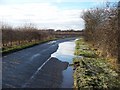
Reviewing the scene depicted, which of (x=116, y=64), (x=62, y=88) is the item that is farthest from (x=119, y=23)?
(x=62, y=88)

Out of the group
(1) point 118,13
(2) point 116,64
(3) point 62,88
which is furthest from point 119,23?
(3) point 62,88

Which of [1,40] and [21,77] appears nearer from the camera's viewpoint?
[21,77]

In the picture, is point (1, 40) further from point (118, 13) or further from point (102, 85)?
point (102, 85)

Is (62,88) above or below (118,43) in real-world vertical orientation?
below

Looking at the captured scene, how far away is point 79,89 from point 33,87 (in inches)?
108

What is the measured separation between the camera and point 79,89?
1322cm

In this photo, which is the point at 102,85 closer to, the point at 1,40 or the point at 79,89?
the point at 79,89

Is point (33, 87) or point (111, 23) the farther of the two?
point (111, 23)

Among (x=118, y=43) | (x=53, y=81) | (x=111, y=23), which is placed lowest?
(x=53, y=81)

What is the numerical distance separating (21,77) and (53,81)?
2.20 m

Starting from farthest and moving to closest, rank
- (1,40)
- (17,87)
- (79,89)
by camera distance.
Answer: (1,40) < (17,87) < (79,89)

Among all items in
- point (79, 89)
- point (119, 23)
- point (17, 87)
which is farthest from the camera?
point (119, 23)

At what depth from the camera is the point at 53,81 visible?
17.1 m

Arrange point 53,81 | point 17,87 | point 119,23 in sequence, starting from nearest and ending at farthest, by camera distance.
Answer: point 17,87
point 53,81
point 119,23
